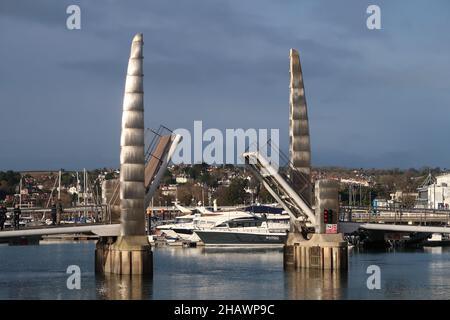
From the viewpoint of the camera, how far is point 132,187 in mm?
65125

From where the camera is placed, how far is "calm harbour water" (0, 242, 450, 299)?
57531 millimetres

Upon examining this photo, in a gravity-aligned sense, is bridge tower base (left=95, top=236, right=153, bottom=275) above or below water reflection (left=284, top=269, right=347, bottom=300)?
above

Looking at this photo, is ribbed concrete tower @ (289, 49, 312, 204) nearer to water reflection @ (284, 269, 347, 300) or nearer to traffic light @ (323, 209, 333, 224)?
traffic light @ (323, 209, 333, 224)

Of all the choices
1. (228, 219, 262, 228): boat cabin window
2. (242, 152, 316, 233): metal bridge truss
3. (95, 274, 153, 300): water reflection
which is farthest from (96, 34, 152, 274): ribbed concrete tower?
(228, 219, 262, 228): boat cabin window

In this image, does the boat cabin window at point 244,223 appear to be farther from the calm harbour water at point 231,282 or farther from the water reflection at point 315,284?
the water reflection at point 315,284

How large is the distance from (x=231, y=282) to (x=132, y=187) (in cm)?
886

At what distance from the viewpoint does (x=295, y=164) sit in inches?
3039

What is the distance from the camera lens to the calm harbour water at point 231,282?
189 feet

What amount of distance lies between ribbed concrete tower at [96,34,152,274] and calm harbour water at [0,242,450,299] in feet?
4.42

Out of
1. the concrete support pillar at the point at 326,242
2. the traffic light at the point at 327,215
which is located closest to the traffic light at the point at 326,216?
→ the traffic light at the point at 327,215

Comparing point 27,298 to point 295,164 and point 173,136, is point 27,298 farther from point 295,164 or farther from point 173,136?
point 295,164

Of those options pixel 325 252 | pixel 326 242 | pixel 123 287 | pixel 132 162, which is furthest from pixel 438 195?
pixel 123 287
